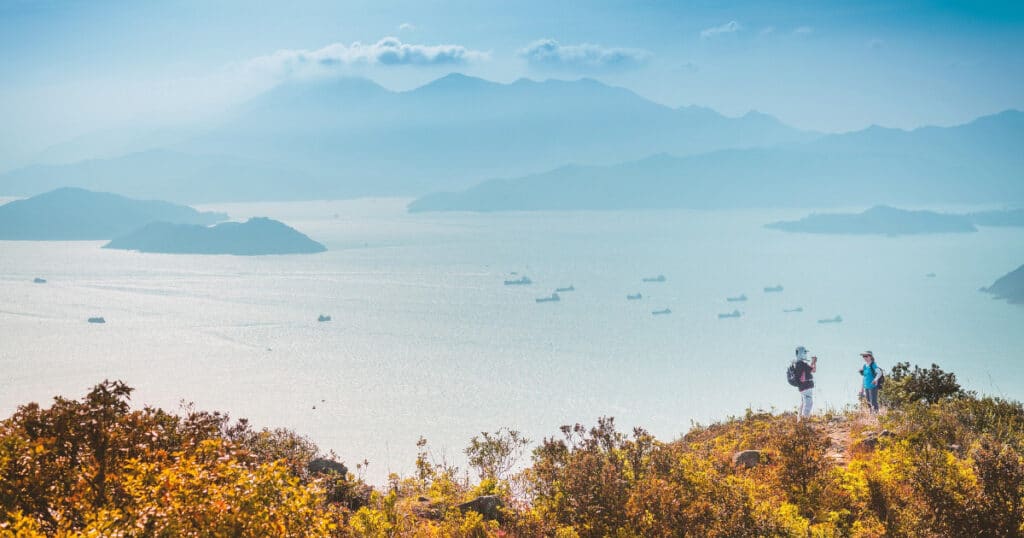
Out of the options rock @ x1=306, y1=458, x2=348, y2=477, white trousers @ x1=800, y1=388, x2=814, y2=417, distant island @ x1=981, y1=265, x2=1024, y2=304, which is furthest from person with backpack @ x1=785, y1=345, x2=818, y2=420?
distant island @ x1=981, y1=265, x2=1024, y2=304

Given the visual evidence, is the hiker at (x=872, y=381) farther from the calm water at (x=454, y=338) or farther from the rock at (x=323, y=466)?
the calm water at (x=454, y=338)

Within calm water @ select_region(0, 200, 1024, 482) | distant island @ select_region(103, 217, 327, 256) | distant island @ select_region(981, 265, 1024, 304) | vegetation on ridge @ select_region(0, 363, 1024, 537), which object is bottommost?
calm water @ select_region(0, 200, 1024, 482)

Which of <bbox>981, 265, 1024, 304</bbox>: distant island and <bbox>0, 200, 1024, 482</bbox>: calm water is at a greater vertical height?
<bbox>981, 265, 1024, 304</bbox>: distant island

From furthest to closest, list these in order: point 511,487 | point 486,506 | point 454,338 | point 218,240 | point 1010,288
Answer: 1. point 218,240
2. point 1010,288
3. point 454,338
4. point 511,487
5. point 486,506

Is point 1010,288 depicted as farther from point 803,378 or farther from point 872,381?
point 872,381

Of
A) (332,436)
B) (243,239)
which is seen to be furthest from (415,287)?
(332,436)

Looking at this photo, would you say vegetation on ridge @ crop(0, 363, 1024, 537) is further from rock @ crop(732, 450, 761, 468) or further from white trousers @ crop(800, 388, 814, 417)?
white trousers @ crop(800, 388, 814, 417)

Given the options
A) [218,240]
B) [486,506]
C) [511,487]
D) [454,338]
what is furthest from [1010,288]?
[218,240]
